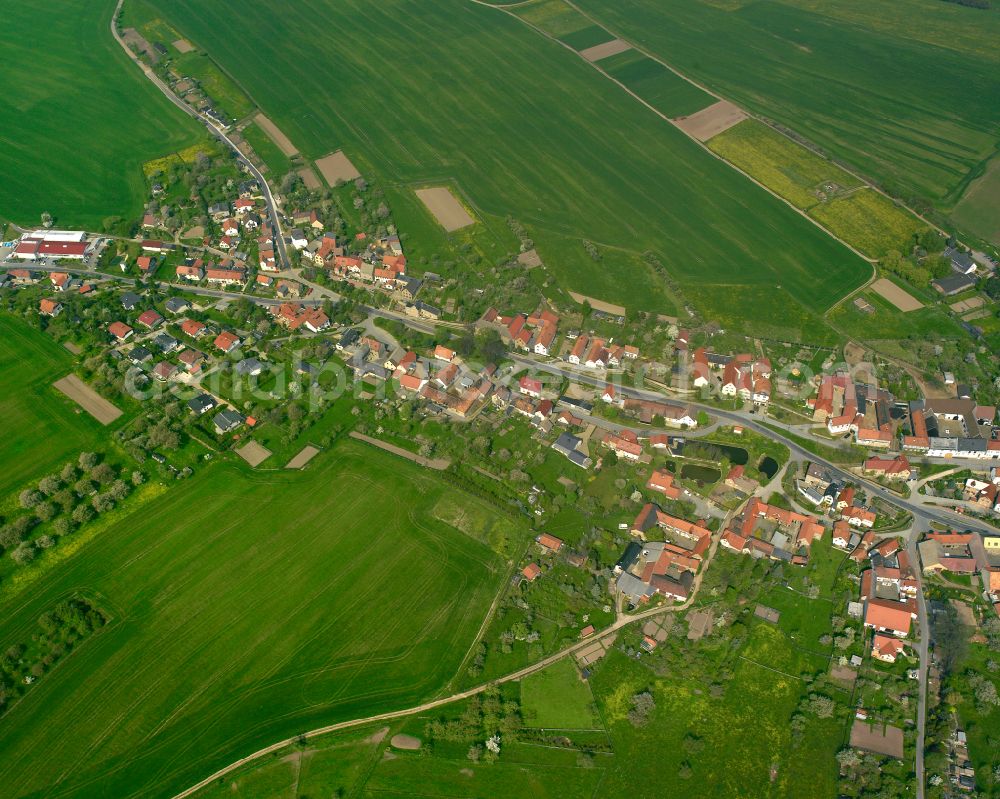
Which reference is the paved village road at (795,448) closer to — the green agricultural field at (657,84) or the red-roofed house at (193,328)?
the red-roofed house at (193,328)

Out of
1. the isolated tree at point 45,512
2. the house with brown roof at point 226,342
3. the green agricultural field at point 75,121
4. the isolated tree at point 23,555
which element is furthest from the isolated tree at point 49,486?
the green agricultural field at point 75,121

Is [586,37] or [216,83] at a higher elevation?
[586,37]

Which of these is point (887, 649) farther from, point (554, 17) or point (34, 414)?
point (554, 17)

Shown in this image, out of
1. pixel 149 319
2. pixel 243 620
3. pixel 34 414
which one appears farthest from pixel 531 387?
pixel 34 414

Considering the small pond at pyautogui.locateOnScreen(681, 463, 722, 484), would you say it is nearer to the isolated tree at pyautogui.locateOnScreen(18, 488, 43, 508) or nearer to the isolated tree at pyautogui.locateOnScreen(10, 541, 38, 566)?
the isolated tree at pyautogui.locateOnScreen(10, 541, 38, 566)

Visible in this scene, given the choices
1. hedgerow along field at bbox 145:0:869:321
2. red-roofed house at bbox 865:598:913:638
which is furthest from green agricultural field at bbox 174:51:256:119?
red-roofed house at bbox 865:598:913:638

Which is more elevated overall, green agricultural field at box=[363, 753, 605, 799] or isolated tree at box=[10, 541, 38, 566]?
isolated tree at box=[10, 541, 38, 566]
